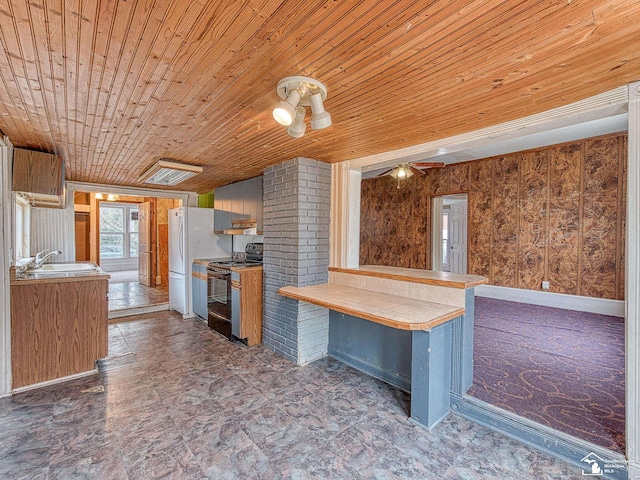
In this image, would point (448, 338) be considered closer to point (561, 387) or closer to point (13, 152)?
point (561, 387)

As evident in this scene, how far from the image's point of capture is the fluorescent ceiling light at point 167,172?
134 inches

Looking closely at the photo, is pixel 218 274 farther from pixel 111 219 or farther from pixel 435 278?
pixel 111 219

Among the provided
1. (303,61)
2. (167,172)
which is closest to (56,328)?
(167,172)

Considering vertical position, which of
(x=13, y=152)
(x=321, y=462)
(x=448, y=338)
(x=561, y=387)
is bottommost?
(x=321, y=462)

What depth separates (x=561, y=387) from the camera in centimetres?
242

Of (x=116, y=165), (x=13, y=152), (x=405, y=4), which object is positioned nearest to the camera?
(x=405, y=4)

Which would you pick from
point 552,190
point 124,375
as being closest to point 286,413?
point 124,375

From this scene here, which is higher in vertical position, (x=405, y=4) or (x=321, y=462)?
(x=405, y=4)

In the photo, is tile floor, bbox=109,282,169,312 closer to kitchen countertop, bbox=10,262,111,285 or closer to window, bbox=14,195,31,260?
window, bbox=14,195,31,260

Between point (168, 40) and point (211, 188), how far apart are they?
4.17 meters

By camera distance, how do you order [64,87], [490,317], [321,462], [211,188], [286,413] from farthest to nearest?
[211,188] < [490,317] < [286,413] < [321,462] < [64,87]

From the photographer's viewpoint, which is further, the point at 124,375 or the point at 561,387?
the point at 124,375

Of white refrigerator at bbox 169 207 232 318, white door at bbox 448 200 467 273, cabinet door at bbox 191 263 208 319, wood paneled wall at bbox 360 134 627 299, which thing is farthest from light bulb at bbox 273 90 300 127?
white door at bbox 448 200 467 273

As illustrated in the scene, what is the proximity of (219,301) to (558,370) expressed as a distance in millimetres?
3863
